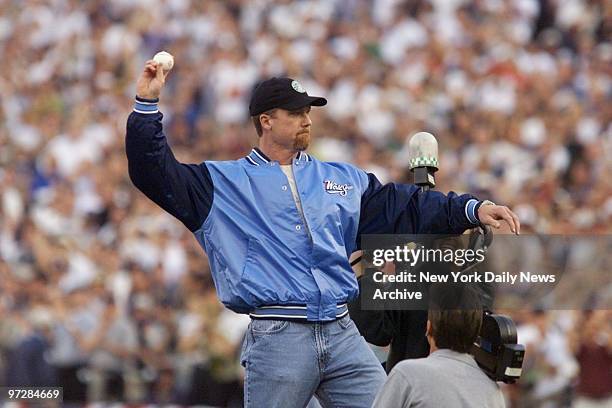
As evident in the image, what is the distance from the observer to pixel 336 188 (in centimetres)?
515

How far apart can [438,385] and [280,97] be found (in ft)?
5.17

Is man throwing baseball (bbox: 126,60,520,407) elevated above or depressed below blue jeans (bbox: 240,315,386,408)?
above

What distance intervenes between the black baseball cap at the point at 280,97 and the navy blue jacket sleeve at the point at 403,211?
0.47 m

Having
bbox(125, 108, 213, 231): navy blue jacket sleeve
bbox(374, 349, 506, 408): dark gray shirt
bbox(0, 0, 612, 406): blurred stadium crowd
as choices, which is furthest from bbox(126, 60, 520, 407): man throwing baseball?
bbox(0, 0, 612, 406): blurred stadium crowd

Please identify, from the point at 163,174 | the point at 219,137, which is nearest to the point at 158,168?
the point at 163,174

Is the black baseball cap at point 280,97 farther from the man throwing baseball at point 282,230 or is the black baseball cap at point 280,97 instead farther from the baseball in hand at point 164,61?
the baseball in hand at point 164,61

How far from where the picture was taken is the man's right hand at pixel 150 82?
4.75 meters

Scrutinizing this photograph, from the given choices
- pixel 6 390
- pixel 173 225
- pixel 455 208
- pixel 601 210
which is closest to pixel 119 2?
pixel 173 225

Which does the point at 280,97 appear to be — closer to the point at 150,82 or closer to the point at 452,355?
the point at 150,82

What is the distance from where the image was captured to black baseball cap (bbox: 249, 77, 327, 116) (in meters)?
5.16

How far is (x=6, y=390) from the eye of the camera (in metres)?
8.29

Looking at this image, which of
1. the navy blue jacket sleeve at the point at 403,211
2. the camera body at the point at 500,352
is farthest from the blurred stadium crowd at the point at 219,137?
the camera body at the point at 500,352

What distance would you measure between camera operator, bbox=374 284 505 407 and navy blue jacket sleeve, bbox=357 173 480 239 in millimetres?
932

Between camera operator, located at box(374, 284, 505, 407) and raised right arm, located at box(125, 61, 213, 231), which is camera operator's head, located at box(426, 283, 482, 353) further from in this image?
raised right arm, located at box(125, 61, 213, 231)
